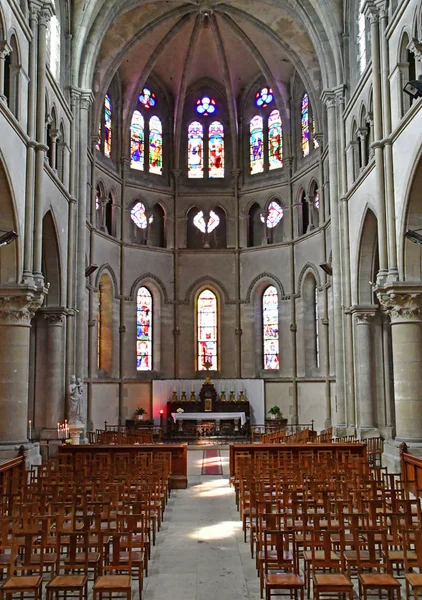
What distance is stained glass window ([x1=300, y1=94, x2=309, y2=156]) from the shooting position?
3697cm

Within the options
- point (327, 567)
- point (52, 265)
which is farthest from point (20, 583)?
point (52, 265)

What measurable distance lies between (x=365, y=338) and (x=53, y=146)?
14.0 metres

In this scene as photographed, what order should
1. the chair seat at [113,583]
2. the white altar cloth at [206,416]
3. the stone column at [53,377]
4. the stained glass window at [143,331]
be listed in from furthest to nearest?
the stained glass window at [143,331], the white altar cloth at [206,416], the stone column at [53,377], the chair seat at [113,583]

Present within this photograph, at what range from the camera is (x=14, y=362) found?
20000 millimetres

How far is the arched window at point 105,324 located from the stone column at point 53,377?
9.59 metres

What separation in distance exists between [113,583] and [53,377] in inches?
737

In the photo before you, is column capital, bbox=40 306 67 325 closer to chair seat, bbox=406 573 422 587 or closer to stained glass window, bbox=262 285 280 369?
stained glass window, bbox=262 285 280 369

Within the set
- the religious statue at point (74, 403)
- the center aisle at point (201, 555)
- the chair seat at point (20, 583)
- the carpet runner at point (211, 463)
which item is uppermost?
the religious statue at point (74, 403)

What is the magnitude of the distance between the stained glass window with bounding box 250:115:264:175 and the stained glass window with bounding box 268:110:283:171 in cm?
58

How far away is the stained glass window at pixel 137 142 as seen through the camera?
39.4 metres

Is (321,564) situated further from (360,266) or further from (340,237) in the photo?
(340,237)

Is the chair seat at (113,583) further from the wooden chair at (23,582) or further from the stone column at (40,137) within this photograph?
the stone column at (40,137)

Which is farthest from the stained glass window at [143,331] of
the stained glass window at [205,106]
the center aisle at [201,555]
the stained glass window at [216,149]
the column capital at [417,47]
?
the column capital at [417,47]

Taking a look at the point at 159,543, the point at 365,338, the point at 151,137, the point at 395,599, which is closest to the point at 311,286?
the point at 365,338
